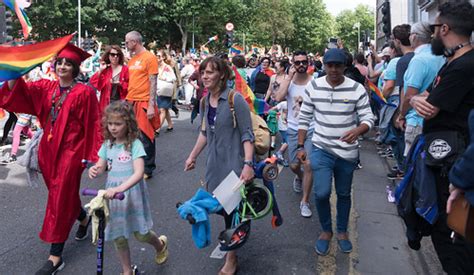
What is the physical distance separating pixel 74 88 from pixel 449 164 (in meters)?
2.89

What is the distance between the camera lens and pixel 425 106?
2.66 meters

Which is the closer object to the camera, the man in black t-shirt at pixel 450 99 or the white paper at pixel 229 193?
the man in black t-shirt at pixel 450 99

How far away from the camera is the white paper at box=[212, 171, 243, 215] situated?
3.32 m

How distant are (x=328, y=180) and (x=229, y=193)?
989 millimetres

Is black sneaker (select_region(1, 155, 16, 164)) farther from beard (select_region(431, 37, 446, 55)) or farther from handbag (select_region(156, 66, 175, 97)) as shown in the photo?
beard (select_region(431, 37, 446, 55))

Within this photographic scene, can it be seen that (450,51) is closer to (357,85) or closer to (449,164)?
(449,164)

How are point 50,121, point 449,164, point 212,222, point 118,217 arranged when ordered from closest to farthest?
point 449,164 < point 118,217 < point 50,121 < point 212,222

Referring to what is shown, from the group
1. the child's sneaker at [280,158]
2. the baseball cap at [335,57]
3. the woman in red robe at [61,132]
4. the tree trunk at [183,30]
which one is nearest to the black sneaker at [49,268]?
the woman in red robe at [61,132]

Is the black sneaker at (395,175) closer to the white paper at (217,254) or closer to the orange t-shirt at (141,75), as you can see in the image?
the white paper at (217,254)

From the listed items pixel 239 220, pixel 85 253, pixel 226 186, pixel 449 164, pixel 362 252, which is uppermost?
pixel 449 164

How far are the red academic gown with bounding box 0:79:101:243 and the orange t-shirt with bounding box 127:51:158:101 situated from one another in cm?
233

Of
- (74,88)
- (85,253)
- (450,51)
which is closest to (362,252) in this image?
(450,51)

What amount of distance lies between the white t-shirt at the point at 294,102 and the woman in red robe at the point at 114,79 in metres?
2.29

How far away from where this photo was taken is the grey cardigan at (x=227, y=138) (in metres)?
3.42
